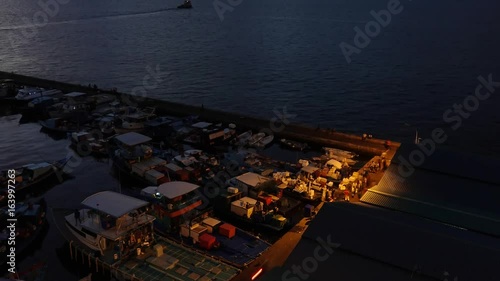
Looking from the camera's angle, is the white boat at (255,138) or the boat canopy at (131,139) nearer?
the boat canopy at (131,139)

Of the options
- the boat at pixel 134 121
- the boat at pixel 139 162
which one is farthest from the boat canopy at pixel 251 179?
the boat at pixel 134 121

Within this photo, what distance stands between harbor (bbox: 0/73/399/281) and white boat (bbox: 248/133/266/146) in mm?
79

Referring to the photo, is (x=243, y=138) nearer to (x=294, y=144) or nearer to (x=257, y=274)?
(x=294, y=144)

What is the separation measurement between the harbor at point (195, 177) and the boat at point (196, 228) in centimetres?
5

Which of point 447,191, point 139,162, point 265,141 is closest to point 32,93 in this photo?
point 139,162

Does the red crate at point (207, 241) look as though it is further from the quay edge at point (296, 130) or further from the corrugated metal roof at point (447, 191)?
the quay edge at point (296, 130)

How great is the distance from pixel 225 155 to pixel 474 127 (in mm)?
24531

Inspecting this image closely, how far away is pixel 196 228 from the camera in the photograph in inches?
814

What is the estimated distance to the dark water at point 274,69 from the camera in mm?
38406

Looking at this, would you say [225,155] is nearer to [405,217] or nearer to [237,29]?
[405,217]

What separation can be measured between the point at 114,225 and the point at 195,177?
29.1ft

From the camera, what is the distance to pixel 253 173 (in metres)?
26.4

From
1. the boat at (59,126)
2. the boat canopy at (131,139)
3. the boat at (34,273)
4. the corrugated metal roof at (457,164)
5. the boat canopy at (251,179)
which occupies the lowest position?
the boat at (34,273)

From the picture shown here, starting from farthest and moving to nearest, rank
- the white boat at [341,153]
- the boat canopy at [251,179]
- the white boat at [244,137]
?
the white boat at [244,137] → the white boat at [341,153] → the boat canopy at [251,179]
